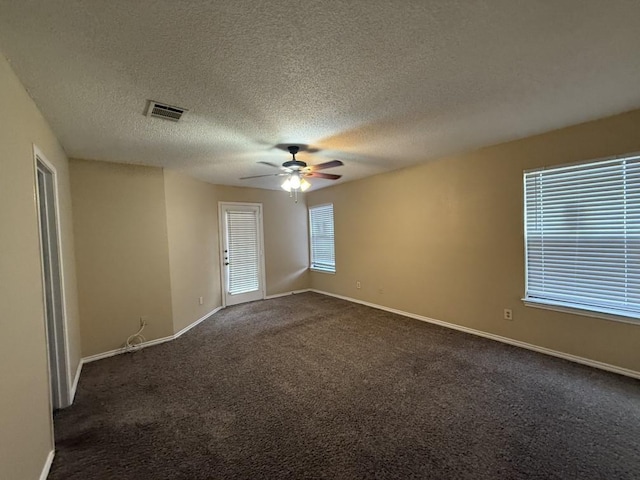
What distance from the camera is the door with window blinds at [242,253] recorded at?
17.9 feet

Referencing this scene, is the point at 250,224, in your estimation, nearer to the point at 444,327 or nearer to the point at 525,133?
the point at 444,327

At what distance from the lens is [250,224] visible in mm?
5832

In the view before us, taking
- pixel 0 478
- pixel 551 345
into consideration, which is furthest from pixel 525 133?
pixel 0 478

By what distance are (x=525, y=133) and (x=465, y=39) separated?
2.11m

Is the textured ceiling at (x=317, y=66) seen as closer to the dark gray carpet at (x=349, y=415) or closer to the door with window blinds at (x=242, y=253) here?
the dark gray carpet at (x=349, y=415)

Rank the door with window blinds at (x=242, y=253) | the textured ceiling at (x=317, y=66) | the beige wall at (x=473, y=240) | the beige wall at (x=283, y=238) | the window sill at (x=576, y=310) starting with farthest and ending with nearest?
the beige wall at (x=283, y=238), the door with window blinds at (x=242, y=253), the beige wall at (x=473, y=240), the window sill at (x=576, y=310), the textured ceiling at (x=317, y=66)

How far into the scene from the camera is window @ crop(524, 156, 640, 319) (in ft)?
8.61

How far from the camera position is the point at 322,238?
6422mm

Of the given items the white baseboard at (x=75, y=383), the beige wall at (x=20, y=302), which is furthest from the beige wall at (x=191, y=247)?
the beige wall at (x=20, y=302)

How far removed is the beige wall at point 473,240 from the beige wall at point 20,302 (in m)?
4.26

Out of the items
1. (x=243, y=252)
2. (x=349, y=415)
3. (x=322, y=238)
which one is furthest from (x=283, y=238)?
(x=349, y=415)

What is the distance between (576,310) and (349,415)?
2.63 m

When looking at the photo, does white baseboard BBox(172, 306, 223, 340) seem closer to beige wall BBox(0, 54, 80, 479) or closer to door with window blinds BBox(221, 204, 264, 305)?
door with window blinds BBox(221, 204, 264, 305)

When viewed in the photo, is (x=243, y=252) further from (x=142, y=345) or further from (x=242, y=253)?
(x=142, y=345)
